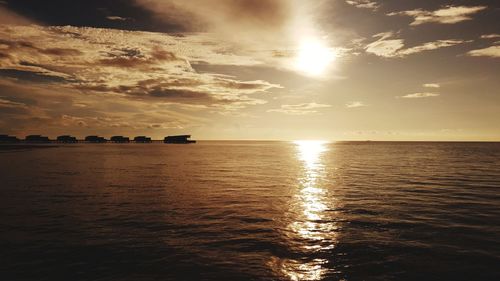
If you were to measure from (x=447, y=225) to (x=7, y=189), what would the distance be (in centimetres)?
3201

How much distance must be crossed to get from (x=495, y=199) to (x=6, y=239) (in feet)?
101

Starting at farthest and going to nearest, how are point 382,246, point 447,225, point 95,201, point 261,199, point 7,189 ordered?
point 7,189 → point 261,199 → point 95,201 → point 447,225 → point 382,246

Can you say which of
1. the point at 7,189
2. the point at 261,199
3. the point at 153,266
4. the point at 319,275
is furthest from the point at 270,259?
the point at 7,189

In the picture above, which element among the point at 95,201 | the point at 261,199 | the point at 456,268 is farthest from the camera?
the point at 261,199

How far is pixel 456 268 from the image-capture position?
11586mm

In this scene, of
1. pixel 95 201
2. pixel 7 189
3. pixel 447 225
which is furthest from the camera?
pixel 7 189

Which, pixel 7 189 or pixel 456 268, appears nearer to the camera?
pixel 456 268

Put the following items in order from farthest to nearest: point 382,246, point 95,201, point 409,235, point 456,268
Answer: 1. point 95,201
2. point 409,235
3. point 382,246
4. point 456,268

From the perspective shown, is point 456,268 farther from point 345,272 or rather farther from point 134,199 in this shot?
point 134,199

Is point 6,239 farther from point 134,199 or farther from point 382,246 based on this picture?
point 382,246

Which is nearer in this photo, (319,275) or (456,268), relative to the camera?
(319,275)

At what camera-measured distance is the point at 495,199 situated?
2545 centimetres

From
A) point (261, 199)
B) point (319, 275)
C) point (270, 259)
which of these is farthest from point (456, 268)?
point (261, 199)

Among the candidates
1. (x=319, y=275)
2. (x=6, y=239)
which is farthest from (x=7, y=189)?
(x=319, y=275)
